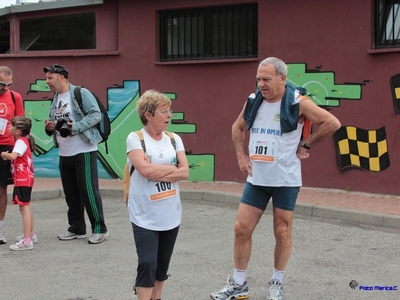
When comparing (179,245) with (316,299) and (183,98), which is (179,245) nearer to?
(316,299)

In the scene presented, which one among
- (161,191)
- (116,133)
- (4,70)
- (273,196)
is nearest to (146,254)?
(161,191)

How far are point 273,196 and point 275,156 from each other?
335 millimetres

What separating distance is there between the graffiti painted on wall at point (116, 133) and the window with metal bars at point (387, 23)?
11.5 ft

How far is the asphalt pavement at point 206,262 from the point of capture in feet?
18.4

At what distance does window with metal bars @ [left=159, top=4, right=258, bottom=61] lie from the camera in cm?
1125

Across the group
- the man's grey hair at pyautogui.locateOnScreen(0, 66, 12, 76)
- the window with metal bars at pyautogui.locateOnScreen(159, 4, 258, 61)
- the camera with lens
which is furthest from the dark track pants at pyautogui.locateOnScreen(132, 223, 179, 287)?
the window with metal bars at pyautogui.locateOnScreen(159, 4, 258, 61)

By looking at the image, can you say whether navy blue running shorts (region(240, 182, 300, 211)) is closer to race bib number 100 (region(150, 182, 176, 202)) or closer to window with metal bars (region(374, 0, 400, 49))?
race bib number 100 (region(150, 182, 176, 202))

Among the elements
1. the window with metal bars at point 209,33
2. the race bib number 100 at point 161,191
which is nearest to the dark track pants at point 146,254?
the race bib number 100 at point 161,191

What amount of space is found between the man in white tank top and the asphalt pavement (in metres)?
0.40

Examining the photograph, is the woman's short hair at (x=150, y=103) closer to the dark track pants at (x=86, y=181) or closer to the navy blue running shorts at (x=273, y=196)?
the navy blue running shorts at (x=273, y=196)

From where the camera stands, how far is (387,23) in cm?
1009

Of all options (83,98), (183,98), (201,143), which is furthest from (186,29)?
(83,98)

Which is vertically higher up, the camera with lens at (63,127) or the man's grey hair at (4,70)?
the man's grey hair at (4,70)

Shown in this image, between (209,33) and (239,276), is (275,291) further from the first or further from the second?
(209,33)
